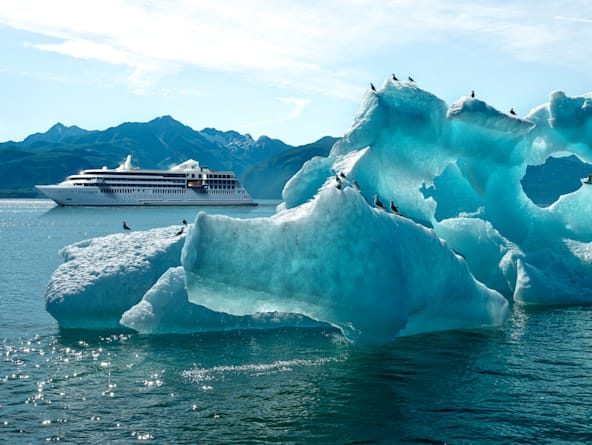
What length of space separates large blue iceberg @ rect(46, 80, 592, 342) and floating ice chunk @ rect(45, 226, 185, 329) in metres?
0.07

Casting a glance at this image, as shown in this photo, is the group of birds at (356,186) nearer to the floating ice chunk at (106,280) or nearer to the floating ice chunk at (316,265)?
the floating ice chunk at (106,280)

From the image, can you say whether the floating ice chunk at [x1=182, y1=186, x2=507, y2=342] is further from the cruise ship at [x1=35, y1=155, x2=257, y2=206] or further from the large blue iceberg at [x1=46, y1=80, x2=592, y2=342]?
the cruise ship at [x1=35, y1=155, x2=257, y2=206]

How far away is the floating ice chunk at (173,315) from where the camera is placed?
58.6 ft

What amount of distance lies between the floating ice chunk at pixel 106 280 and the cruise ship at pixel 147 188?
4291 inches

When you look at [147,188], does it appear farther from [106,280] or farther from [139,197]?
[106,280]

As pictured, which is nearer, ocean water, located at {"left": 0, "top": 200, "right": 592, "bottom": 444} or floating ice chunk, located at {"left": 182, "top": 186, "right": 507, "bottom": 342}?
ocean water, located at {"left": 0, "top": 200, "right": 592, "bottom": 444}

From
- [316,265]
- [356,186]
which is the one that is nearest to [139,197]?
[356,186]

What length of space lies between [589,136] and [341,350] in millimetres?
17795

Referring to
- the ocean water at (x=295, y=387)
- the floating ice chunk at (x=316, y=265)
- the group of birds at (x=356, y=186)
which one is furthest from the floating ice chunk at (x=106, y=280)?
the group of birds at (x=356, y=186)

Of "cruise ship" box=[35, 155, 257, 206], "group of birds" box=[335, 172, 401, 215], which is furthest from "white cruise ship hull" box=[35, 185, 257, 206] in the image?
"group of birds" box=[335, 172, 401, 215]

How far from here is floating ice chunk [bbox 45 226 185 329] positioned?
60.5ft

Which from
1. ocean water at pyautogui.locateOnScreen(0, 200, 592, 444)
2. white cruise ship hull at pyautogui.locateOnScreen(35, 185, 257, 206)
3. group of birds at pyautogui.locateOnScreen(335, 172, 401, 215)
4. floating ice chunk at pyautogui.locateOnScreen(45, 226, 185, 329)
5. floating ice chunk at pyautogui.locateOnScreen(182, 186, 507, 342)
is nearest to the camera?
ocean water at pyautogui.locateOnScreen(0, 200, 592, 444)

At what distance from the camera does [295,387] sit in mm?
13297

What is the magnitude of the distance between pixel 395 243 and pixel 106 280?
8.52 meters
